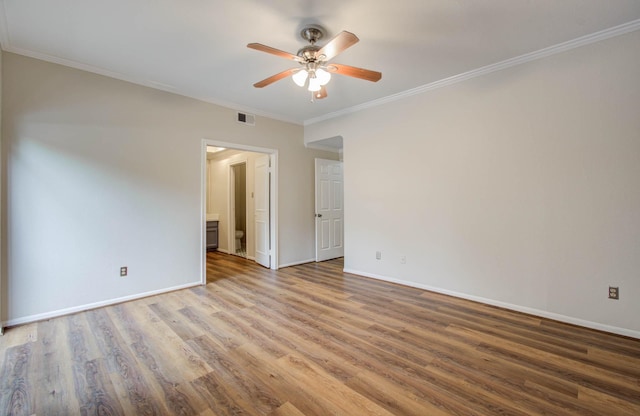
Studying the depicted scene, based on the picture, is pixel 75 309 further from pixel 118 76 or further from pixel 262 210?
pixel 262 210

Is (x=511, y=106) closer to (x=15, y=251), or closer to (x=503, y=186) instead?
(x=503, y=186)

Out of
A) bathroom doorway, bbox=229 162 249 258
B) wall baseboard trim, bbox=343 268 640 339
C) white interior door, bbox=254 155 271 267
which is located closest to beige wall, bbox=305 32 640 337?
wall baseboard trim, bbox=343 268 640 339

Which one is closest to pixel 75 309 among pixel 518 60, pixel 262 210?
pixel 262 210

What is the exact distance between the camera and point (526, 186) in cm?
302

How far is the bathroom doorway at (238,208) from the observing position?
21.6 feet

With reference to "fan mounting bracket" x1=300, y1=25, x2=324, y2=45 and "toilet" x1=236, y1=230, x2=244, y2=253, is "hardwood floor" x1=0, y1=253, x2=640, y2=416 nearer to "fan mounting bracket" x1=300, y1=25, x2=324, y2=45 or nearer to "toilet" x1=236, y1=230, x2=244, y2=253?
"fan mounting bracket" x1=300, y1=25, x2=324, y2=45

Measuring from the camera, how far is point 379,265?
14.4ft

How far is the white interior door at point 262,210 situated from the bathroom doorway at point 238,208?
76 cm

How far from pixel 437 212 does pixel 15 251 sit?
15.5 feet

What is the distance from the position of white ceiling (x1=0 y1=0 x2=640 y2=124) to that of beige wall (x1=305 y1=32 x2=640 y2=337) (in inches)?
15.6

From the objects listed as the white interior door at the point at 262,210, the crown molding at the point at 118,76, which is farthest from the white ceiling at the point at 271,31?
the white interior door at the point at 262,210

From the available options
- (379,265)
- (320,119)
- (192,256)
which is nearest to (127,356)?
(192,256)

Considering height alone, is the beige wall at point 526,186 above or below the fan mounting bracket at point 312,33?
below

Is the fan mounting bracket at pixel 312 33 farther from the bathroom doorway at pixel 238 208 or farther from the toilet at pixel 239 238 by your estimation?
the toilet at pixel 239 238
